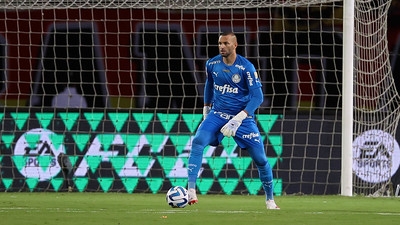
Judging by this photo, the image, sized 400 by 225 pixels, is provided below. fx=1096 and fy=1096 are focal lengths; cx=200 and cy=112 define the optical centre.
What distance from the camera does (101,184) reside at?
15516 mm

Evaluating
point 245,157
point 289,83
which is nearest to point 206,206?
point 245,157

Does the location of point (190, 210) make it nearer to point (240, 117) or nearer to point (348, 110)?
point (240, 117)

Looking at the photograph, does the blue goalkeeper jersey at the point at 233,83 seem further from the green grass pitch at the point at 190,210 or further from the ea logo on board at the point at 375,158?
the ea logo on board at the point at 375,158

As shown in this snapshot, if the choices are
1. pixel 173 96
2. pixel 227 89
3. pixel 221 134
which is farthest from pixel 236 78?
pixel 173 96

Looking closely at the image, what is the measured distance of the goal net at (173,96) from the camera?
15.4 m

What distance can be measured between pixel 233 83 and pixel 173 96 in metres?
5.16

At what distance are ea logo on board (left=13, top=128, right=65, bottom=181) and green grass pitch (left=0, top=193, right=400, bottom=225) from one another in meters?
0.82

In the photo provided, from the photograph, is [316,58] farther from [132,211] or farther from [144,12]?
[132,211]

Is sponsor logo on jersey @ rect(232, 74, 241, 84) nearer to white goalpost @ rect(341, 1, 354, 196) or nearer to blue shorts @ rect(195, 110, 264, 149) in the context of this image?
blue shorts @ rect(195, 110, 264, 149)

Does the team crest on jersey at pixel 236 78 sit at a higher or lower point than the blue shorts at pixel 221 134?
higher

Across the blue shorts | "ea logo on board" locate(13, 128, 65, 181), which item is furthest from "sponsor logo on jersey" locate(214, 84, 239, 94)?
"ea logo on board" locate(13, 128, 65, 181)

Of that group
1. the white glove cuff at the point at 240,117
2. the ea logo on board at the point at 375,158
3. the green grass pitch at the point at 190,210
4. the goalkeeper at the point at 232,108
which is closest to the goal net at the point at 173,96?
the ea logo on board at the point at 375,158

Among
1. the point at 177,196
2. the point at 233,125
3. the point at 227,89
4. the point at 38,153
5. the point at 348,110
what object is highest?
the point at 227,89

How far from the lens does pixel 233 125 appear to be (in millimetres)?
11320
